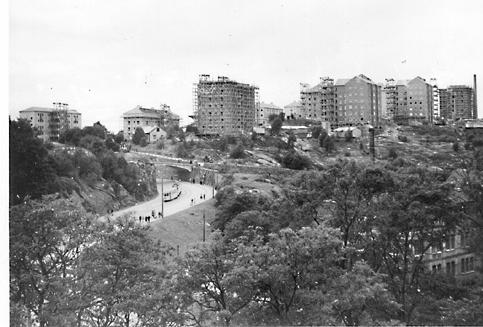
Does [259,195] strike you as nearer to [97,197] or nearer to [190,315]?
[97,197]

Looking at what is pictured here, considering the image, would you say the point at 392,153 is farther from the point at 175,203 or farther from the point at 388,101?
the point at 175,203

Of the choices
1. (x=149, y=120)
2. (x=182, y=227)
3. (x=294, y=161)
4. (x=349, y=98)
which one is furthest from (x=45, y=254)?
(x=149, y=120)

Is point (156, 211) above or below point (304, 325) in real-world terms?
above

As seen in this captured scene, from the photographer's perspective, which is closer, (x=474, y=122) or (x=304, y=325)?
(x=304, y=325)

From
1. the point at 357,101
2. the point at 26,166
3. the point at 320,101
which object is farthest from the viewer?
the point at 320,101

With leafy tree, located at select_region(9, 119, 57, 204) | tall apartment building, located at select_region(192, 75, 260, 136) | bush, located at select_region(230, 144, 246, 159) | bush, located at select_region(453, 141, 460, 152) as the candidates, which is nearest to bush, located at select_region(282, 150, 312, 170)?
tall apartment building, located at select_region(192, 75, 260, 136)

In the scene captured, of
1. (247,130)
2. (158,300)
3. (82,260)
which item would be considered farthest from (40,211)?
(247,130)

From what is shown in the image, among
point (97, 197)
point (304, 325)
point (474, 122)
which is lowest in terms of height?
point (304, 325)

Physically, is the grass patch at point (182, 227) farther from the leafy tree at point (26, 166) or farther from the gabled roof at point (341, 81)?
the gabled roof at point (341, 81)
